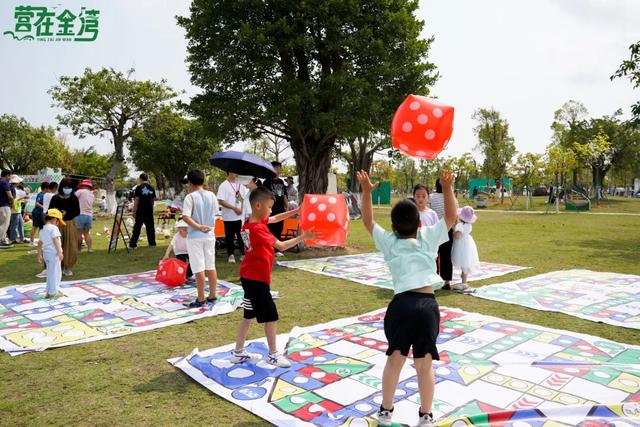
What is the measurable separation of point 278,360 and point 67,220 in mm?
6410

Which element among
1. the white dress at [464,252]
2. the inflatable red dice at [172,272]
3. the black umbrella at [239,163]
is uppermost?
the black umbrella at [239,163]

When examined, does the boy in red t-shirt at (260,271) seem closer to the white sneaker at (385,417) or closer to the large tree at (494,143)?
the white sneaker at (385,417)

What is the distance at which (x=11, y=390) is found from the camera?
4141 millimetres

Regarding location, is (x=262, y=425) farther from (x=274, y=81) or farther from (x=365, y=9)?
(x=365, y=9)

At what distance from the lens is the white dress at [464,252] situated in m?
7.96

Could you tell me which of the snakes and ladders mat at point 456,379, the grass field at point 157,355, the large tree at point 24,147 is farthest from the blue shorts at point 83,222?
the large tree at point 24,147

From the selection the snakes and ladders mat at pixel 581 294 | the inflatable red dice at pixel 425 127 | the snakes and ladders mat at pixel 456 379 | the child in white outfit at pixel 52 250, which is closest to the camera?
the snakes and ladders mat at pixel 456 379

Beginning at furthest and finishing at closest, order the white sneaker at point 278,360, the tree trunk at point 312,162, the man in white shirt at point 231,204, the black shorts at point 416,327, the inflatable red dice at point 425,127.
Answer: the tree trunk at point 312,162, the man in white shirt at point 231,204, the inflatable red dice at point 425,127, the white sneaker at point 278,360, the black shorts at point 416,327

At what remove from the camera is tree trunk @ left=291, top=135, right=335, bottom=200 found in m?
13.9

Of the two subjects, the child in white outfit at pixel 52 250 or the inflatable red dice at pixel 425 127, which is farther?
the child in white outfit at pixel 52 250

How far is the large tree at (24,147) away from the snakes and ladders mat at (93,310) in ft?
160

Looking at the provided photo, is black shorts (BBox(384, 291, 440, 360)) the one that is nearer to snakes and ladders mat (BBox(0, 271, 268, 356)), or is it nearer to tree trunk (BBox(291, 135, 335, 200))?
snakes and ladders mat (BBox(0, 271, 268, 356))

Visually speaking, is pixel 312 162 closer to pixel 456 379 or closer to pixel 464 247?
pixel 464 247

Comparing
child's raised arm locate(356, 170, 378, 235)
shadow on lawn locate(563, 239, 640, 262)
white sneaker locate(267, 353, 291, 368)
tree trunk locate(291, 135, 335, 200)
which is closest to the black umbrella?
tree trunk locate(291, 135, 335, 200)
